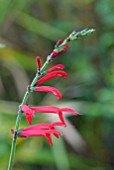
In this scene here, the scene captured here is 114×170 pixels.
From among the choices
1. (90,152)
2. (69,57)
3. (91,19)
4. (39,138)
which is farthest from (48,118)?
(91,19)

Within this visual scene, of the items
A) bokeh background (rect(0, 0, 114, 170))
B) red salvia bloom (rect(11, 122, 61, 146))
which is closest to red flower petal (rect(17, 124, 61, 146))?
red salvia bloom (rect(11, 122, 61, 146))

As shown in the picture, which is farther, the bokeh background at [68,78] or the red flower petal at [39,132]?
the bokeh background at [68,78]

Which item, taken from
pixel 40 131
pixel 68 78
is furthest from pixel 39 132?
pixel 68 78

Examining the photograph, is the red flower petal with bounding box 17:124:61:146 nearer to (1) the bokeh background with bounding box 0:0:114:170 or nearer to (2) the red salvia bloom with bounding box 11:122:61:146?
(2) the red salvia bloom with bounding box 11:122:61:146

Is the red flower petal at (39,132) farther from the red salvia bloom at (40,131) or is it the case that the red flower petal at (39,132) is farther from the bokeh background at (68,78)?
the bokeh background at (68,78)

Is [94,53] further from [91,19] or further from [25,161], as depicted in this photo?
[25,161]

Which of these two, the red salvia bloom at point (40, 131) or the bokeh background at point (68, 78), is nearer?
the red salvia bloom at point (40, 131)

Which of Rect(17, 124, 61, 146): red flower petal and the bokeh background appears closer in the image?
Rect(17, 124, 61, 146): red flower petal

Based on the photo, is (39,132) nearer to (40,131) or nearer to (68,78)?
(40,131)

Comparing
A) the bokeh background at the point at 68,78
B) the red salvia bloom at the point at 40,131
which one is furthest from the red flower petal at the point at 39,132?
the bokeh background at the point at 68,78
